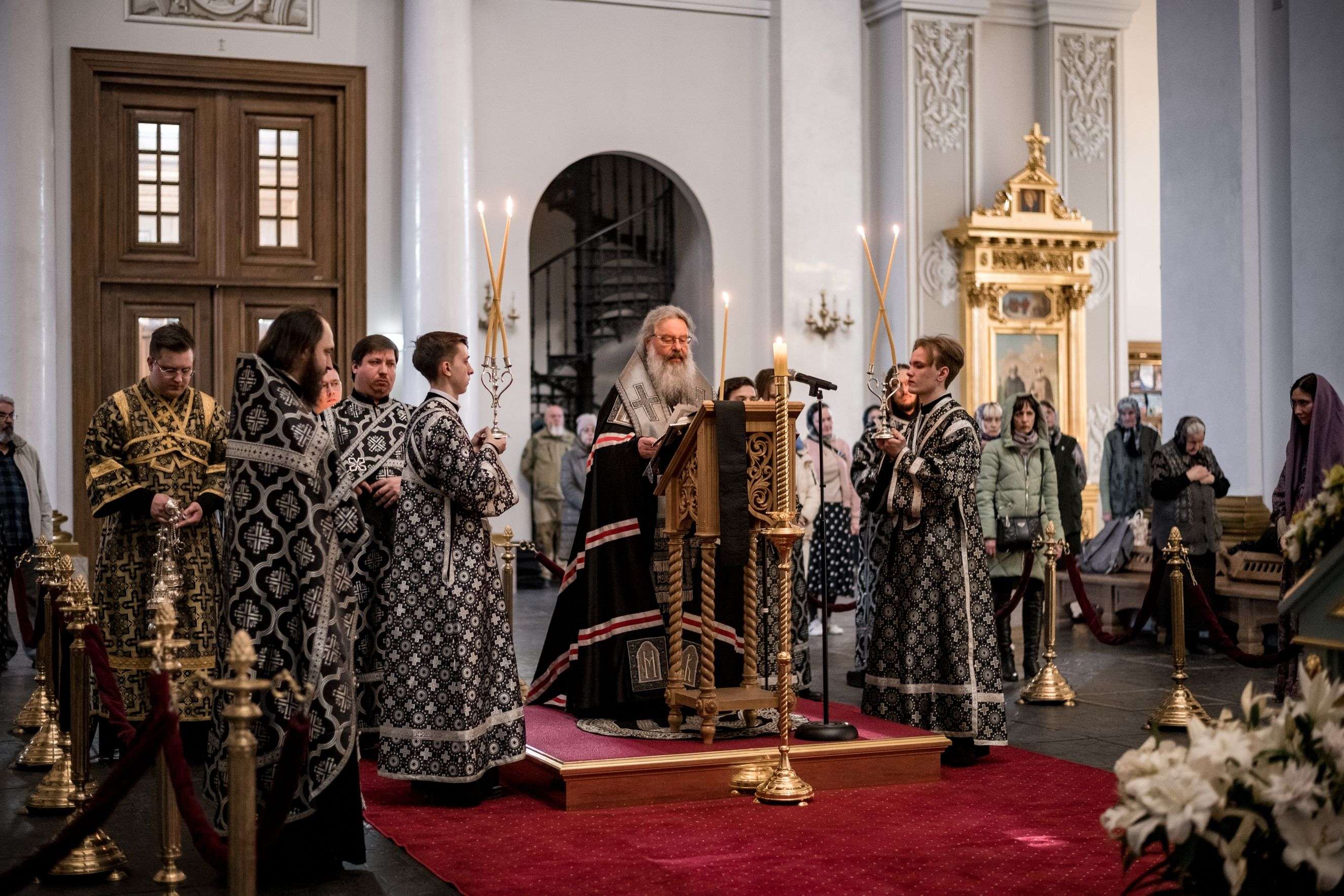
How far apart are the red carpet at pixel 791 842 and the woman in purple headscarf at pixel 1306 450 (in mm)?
2131

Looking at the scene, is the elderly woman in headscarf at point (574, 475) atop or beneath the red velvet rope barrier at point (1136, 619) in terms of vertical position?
atop

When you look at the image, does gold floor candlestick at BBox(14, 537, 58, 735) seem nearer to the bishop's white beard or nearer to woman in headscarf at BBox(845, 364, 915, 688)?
the bishop's white beard

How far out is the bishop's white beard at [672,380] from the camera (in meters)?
6.22

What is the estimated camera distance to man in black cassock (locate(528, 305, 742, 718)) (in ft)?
19.9

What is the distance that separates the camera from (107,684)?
14.9ft

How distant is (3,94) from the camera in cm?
1120

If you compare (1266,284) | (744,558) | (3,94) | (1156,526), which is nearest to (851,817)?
(744,558)

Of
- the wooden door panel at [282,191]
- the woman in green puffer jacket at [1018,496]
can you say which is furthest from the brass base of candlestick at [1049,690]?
the wooden door panel at [282,191]

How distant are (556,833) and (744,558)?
1.22m

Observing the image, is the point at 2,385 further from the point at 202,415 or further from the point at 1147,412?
the point at 1147,412

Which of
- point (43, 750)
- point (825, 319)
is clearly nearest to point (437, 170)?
point (825, 319)

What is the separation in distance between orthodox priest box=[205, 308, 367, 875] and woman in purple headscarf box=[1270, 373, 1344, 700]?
188 inches

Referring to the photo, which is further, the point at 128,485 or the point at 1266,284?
the point at 1266,284

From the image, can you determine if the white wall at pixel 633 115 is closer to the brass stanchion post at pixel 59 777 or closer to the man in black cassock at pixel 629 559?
the man in black cassock at pixel 629 559
